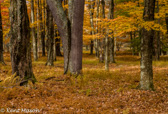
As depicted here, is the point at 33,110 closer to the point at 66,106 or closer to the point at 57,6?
the point at 66,106

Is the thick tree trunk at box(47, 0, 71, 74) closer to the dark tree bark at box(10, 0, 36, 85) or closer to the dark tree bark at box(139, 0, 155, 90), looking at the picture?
the dark tree bark at box(10, 0, 36, 85)

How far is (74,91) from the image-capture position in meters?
6.22

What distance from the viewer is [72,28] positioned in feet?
29.0

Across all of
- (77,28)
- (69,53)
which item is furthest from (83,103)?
(77,28)

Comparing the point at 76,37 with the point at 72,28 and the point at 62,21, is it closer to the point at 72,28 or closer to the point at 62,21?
the point at 72,28

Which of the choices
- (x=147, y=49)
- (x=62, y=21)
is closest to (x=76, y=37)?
(x=62, y=21)

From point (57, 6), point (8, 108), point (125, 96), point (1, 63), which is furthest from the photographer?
point (1, 63)

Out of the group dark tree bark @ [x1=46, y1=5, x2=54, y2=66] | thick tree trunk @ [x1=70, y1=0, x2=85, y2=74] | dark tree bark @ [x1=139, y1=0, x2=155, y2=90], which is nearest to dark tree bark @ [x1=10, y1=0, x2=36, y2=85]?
thick tree trunk @ [x1=70, y1=0, x2=85, y2=74]

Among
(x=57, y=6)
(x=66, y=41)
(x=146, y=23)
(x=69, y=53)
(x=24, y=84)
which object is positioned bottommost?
(x=24, y=84)

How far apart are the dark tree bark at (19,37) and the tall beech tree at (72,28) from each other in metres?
3.18

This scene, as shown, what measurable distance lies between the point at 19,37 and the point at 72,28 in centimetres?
371

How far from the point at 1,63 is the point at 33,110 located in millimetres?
9264

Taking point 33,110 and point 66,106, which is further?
point 66,106

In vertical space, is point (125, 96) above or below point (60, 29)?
below
